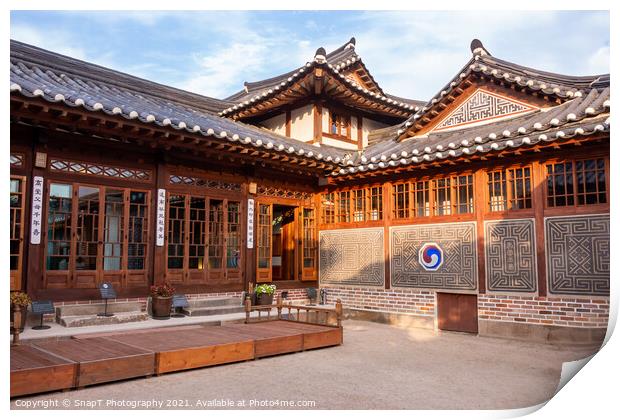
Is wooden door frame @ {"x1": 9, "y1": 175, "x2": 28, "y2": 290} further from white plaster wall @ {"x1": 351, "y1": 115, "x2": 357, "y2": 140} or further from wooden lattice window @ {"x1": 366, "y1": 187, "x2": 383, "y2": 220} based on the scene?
white plaster wall @ {"x1": 351, "y1": 115, "x2": 357, "y2": 140}

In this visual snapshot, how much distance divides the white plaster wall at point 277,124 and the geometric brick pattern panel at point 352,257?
3.10 meters

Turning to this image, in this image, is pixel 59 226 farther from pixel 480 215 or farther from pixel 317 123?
pixel 480 215

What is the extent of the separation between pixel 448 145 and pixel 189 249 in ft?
16.3

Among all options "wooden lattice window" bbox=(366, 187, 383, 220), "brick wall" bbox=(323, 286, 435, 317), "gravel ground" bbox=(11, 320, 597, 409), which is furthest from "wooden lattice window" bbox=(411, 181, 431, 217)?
"gravel ground" bbox=(11, 320, 597, 409)

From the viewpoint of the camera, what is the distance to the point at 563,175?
8148 millimetres

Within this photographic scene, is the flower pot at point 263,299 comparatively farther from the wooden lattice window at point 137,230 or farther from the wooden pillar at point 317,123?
the wooden pillar at point 317,123

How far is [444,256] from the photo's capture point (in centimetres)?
947

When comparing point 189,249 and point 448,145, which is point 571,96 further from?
point 189,249

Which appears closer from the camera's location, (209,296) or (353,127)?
(209,296)

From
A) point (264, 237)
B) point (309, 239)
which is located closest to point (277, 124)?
point (309, 239)

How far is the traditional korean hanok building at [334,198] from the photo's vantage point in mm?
7652

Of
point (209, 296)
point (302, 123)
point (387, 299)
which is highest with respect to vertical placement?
point (302, 123)

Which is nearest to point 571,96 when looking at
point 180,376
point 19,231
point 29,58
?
point 180,376

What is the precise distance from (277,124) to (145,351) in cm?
858
